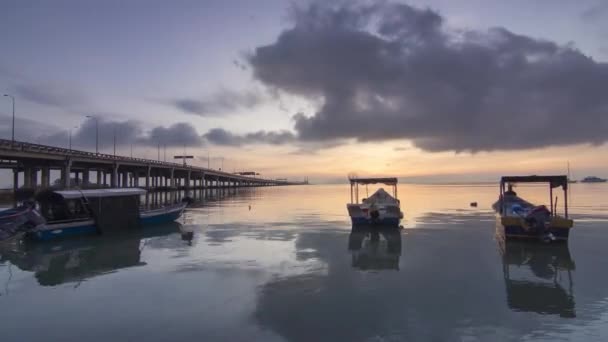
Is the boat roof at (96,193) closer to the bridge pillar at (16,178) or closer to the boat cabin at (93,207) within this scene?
the boat cabin at (93,207)

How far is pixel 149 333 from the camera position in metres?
9.78

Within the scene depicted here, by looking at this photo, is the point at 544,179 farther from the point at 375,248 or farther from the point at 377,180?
the point at 377,180

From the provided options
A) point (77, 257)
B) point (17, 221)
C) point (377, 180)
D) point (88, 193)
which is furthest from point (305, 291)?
point (377, 180)

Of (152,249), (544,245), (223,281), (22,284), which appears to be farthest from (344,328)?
(544,245)

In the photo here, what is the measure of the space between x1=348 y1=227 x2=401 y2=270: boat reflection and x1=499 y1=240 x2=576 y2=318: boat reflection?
4934mm

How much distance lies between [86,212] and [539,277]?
28.5 meters

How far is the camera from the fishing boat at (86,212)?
25.8m

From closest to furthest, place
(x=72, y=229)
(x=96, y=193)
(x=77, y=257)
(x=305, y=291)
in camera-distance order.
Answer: (x=305, y=291) → (x=77, y=257) → (x=72, y=229) → (x=96, y=193)

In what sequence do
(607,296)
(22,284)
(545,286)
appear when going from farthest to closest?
(22,284), (545,286), (607,296)

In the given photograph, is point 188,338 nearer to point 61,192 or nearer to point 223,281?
point 223,281

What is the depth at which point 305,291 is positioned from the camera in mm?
13320

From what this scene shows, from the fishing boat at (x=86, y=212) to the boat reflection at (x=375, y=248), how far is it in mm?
17885

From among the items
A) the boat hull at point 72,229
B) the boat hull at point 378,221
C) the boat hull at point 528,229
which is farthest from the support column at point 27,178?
the boat hull at point 528,229

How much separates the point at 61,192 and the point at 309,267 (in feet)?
64.9
